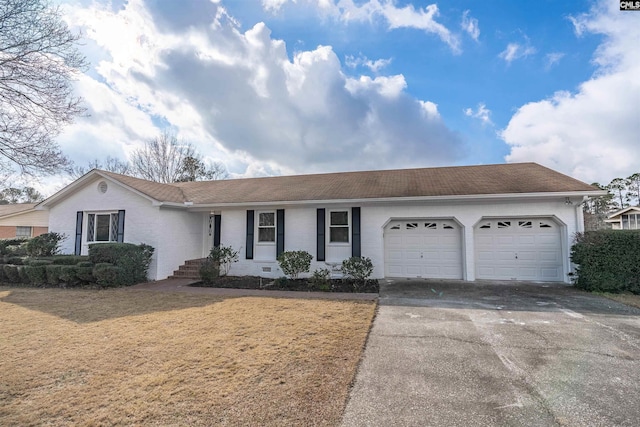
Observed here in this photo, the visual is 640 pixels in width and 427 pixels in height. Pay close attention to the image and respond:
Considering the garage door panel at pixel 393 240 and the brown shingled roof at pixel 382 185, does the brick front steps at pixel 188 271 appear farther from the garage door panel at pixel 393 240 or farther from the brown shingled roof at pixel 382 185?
the garage door panel at pixel 393 240

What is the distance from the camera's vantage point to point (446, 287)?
9109mm

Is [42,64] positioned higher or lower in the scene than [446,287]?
higher

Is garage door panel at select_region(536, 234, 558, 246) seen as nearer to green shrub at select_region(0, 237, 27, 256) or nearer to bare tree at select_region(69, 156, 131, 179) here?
green shrub at select_region(0, 237, 27, 256)

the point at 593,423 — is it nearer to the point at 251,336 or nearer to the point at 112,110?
the point at 251,336

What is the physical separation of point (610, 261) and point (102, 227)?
17796 millimetres

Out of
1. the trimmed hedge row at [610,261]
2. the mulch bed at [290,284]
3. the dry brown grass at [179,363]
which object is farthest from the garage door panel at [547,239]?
the dry brown grass at [179,363]

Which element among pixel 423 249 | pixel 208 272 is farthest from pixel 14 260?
pixel 423 249

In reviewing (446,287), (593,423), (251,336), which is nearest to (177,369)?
(251,336)

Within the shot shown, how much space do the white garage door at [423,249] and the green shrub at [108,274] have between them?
9.39 m

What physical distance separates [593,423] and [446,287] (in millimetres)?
6630

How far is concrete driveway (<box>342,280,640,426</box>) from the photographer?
2814 mm

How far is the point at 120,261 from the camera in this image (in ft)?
32.6

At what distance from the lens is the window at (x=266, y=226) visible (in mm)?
11695

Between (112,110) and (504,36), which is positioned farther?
(112,110)
